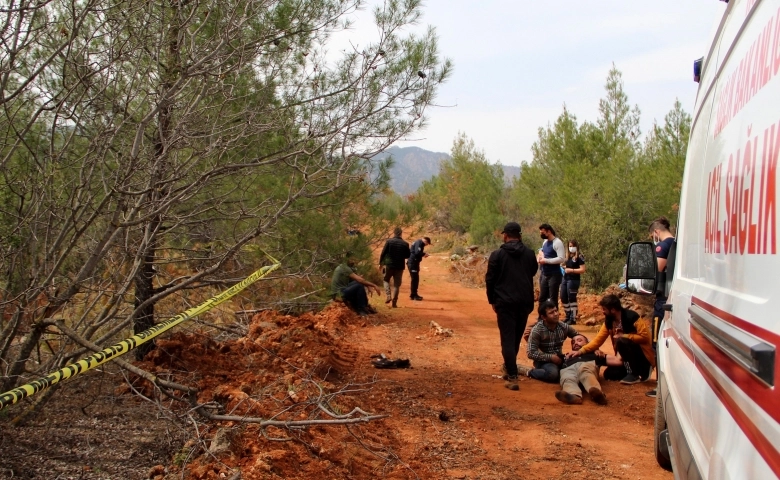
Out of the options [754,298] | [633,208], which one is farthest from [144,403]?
[633,208]

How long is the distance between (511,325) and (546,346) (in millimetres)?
629

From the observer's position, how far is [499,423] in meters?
6.27

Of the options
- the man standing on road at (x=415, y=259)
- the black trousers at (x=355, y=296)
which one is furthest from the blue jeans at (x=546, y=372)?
the man standing on road at (x=415, y=259)

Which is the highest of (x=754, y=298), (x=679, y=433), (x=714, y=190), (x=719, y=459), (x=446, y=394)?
(x=714, y=190)

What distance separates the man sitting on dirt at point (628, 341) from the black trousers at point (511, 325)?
64 centimetres

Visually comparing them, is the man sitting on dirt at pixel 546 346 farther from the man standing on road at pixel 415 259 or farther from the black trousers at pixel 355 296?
the man standing on road at pixel 415 259

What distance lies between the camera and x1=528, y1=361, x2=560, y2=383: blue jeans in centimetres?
762

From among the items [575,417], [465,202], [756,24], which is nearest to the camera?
[756,24]

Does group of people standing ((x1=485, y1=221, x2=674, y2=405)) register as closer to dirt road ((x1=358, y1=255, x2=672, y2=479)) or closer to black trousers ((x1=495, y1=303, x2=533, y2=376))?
black trousers ((x1=495, y1=303, x2=533, y2=376))

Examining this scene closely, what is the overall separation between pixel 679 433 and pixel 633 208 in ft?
48.4

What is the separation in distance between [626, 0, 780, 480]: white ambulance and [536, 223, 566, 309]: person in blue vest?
745cm

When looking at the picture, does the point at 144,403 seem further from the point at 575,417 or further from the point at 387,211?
the point at 387,211

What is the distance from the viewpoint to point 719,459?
1.87 m

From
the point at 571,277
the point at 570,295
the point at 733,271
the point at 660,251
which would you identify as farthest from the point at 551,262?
the point at 733,271
